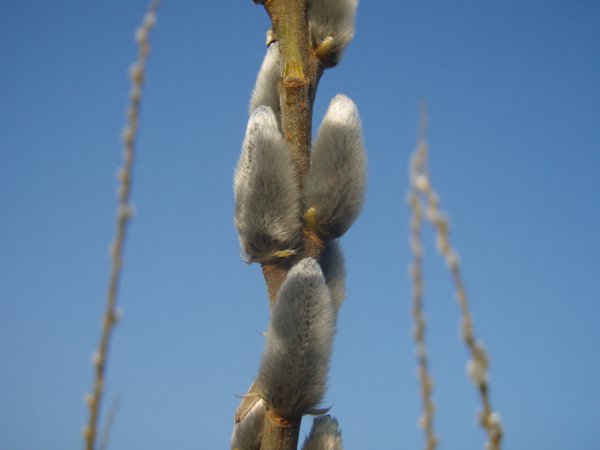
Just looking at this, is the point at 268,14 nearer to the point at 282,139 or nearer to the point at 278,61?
the point at 278,61

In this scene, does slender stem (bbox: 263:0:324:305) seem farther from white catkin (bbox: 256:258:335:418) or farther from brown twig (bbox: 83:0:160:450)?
brown twig (bbox: 83:0:160:450)

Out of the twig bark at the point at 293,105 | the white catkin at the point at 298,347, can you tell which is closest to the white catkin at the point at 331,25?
the twig bark at the point at 293,105

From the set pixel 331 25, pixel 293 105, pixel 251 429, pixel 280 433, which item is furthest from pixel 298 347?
pixel 331 25

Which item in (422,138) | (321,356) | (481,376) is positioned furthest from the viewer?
(321,356)

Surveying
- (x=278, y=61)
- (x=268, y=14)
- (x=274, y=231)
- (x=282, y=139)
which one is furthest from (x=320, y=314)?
(x=268, y=14)

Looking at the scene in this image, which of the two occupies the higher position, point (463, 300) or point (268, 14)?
point (268, 14)

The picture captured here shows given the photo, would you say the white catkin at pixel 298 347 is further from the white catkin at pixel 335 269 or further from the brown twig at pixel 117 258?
the brown twig at pixel 117 258
